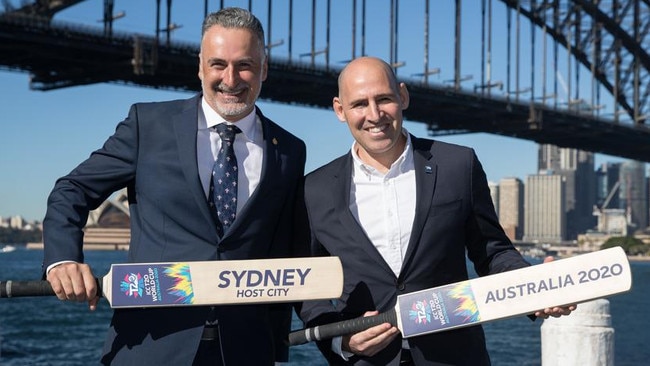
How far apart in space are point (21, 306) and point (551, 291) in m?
29.1

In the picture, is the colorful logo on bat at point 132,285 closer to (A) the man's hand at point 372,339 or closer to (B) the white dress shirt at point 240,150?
(B) the white dress shirt at point 240,150

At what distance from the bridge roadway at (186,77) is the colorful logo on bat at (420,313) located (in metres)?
23.2

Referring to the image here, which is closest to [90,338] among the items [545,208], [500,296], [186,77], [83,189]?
[186,77]

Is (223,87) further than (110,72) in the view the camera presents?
No

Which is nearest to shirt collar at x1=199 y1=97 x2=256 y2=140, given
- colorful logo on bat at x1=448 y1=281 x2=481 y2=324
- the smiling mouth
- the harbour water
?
the smiling mouth

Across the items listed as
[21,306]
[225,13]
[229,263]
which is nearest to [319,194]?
[229,263]

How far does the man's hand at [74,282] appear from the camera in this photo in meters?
2.21

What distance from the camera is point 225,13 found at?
2525 millimetres

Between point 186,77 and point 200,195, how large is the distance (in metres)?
25.1

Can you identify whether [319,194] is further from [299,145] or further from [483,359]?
[483,359]

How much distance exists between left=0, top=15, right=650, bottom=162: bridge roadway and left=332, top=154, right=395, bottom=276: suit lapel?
22.9 metres

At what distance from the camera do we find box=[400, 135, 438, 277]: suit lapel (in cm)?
253

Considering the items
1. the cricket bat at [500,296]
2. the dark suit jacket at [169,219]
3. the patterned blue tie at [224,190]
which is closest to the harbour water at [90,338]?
the dark suit jacket at [169,219]

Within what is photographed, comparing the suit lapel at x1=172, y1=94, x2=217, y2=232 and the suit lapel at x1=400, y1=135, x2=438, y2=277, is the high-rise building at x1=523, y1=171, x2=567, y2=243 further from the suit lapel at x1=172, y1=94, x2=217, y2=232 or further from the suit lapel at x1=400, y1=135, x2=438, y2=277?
the suit lapel at x1=172, y1=94, x2=217, y2=232
